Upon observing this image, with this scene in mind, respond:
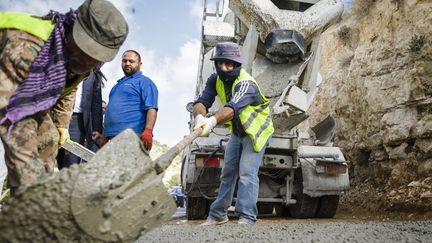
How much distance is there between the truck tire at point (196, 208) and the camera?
4898 mm

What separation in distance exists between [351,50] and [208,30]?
212 inches

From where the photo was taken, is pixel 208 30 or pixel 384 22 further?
pixel 384 22

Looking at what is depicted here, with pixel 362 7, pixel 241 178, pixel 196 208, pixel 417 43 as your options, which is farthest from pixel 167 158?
pixel 362 7

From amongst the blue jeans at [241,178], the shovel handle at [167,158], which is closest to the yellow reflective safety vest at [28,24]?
the shovel handle at [167,158]

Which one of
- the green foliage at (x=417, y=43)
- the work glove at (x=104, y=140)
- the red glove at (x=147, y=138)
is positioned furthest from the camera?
the green foliage at (x=417, y=43)

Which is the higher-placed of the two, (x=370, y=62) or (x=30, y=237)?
(x=370, y=62)

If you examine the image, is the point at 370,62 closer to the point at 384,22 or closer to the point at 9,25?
the point at 384,22

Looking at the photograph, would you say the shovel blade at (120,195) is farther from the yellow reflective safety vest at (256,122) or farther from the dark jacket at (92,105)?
the dark jacket at (92,105)

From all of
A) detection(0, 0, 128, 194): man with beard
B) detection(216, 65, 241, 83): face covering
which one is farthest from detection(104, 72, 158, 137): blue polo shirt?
detection(0, 0, 128, 194): man with beard

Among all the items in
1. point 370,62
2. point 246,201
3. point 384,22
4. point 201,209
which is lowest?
point 201,209

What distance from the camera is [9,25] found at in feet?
6.34

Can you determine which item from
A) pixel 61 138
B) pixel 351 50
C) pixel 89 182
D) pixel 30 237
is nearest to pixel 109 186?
pixel 89 182

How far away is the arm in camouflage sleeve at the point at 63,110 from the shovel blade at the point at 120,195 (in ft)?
3.05

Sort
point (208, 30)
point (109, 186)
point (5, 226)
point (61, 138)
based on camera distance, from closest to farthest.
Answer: point (5, 226) → point (109, 186) → point (61, 138) → point (208, 30)
